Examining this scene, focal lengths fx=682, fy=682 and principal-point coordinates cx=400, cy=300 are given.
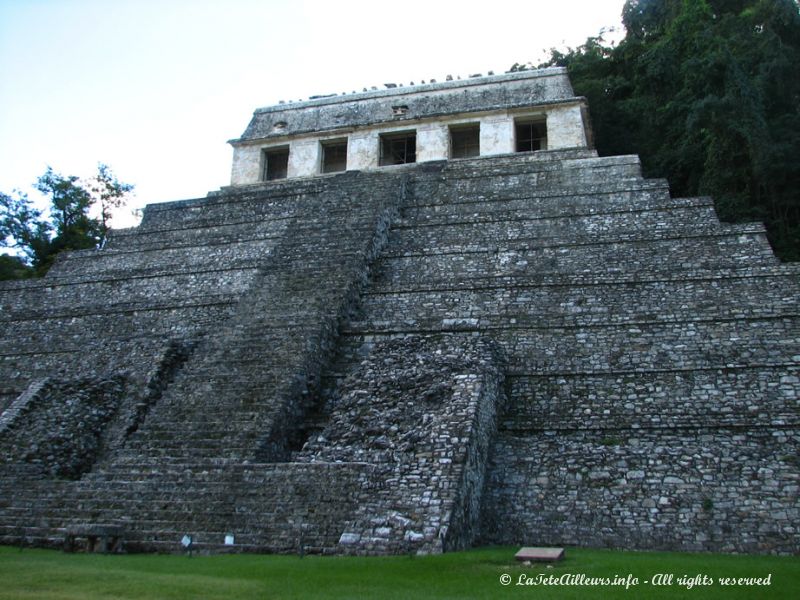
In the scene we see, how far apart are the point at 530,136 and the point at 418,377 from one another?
13.6m

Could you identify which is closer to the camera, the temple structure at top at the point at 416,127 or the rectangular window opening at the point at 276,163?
the temple structure at top at the point at 416,127

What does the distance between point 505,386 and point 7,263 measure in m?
17.6

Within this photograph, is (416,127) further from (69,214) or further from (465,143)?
(69,214)

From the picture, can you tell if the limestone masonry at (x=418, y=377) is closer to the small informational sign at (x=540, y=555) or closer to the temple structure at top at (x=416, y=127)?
the small informational sign at (x=540, y=555)

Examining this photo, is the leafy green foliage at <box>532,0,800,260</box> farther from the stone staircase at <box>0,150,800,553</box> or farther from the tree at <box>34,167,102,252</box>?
the tree at <box>34,167,102,252</box>

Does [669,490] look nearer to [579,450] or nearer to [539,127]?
[579,450]

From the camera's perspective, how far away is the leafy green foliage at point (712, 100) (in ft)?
56.2

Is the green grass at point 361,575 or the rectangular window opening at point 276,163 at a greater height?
the rectangular window opening at point 276,163

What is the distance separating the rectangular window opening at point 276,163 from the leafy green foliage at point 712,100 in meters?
11.3

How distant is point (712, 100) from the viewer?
1745 centimetres

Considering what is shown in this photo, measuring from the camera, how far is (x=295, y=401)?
31.2 feet

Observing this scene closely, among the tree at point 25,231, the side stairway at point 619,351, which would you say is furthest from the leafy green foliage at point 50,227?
the side stairway at point 619,351

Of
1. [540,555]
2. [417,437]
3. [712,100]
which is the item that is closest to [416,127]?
→ [712,100]

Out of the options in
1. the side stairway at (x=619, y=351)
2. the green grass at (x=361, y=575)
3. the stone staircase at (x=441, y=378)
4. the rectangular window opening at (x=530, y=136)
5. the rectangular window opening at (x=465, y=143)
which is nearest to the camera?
the green grass at (x=361, y=575)
